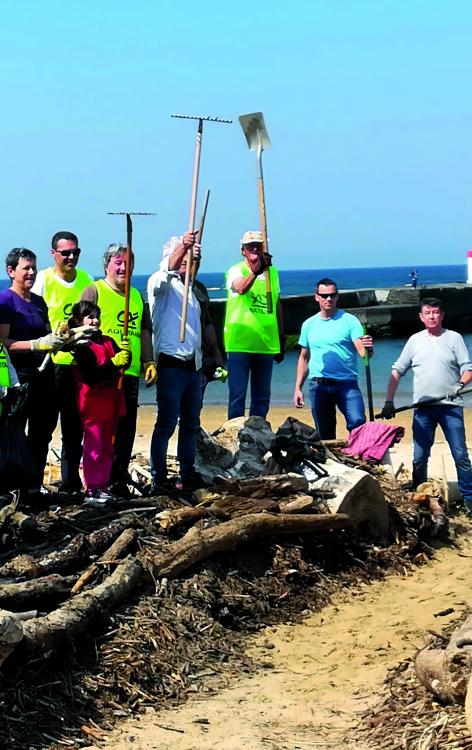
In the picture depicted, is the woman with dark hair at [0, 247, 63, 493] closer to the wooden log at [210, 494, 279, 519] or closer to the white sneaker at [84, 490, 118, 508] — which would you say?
the white sneaker at [84, 490, 118, 508]

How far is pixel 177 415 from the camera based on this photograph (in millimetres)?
7828

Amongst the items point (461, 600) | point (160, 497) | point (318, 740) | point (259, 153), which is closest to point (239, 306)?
point (259, 153)

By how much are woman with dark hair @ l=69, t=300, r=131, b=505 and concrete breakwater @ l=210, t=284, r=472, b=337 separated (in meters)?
31.2

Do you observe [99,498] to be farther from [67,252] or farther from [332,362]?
[332,362]

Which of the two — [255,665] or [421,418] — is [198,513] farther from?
[421,418]

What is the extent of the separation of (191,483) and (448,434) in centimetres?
221

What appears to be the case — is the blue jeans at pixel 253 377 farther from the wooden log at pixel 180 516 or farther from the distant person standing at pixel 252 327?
the wooden log at pixel 180 516

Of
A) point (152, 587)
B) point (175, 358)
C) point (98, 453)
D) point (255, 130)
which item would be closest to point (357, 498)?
point (175, 358)

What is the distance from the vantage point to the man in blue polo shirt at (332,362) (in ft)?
29.8

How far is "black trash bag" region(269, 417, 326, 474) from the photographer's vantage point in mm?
8172

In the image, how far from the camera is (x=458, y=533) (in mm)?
8641

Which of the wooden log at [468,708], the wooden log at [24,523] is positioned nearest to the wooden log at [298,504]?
the wooden log at [24,523]

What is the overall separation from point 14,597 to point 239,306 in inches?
167

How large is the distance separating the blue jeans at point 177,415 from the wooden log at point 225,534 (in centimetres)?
114
